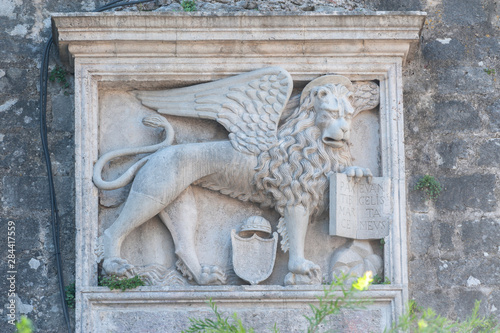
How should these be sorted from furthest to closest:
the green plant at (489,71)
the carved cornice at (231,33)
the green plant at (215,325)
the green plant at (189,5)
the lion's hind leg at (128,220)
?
the green plant at (489,71) → the green plant at (189,5) → the carved cornice at (231,33) → the lion's hind leg at (128,220) → the green plant at (215,325)

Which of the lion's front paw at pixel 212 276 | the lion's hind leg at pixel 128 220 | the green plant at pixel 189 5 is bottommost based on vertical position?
the lion's front paw at pixel 212 276

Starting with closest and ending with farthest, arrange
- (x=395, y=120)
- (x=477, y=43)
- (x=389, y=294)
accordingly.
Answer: (x=389, y=294), (x=395, y=120), (x=477, y=43)

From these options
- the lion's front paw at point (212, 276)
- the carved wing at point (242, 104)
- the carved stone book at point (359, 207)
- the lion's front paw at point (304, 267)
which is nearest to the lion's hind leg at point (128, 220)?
the lion's front paw at point (212, 276)

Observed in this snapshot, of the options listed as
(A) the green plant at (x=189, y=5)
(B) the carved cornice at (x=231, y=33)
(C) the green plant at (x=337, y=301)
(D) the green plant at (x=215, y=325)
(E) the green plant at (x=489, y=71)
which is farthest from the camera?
(E) the green plant at (x=489, y=71)

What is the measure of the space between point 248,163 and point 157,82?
710 millimetres

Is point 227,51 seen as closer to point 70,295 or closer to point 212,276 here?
point 212,276

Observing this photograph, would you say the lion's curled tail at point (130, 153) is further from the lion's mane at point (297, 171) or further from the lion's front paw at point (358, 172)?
the lion's front paw at point (358, 172)

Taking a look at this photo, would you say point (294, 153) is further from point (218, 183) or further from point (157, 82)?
point (157, 82)

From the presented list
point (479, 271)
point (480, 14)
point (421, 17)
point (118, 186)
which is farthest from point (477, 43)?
point (118, 186)

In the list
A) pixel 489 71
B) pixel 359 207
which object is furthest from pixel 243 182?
pixel 489 71

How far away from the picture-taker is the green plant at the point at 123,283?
4871 mm

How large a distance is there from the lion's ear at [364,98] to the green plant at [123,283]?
150 centimetres

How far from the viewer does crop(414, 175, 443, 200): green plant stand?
5242mm

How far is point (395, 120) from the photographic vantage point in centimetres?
520
